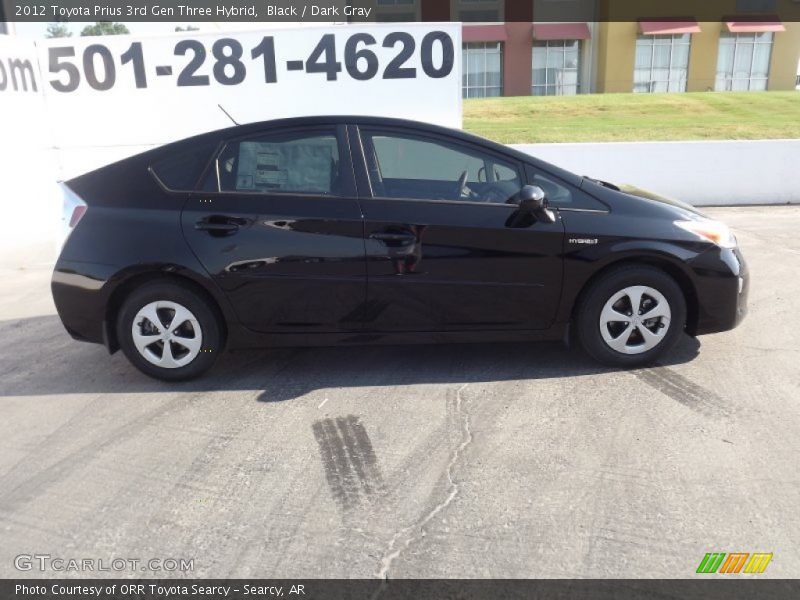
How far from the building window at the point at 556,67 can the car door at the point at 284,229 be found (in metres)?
30.6

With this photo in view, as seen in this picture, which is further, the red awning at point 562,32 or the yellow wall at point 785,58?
the yellow wall at point 785,58

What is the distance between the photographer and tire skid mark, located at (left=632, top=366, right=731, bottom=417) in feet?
11.6

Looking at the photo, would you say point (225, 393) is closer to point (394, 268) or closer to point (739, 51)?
point (394, 268)

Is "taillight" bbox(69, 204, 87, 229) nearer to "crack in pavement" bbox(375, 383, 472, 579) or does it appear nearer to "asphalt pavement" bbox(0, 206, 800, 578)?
"asphalt pavement" bbox(0, 206, 800, 578)

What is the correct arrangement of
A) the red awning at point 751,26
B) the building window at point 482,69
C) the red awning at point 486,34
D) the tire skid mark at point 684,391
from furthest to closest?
1. the building window at point 482,69
2. the red awning at point 486,34
3. the red awning at point 751,26
4. the tire skid mark at point 684,391

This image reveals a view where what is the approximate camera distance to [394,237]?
3818 mm

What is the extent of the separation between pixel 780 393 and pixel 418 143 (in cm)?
261

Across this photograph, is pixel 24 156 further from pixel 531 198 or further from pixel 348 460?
pixel 348 460

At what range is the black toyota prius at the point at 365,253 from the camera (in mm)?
3844

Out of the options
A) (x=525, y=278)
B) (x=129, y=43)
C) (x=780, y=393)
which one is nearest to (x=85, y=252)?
(x=525, y=278)

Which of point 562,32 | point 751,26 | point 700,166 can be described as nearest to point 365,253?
point 700,166

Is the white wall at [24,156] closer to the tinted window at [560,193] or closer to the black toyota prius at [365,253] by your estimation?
the black toyota prius at [365,253]
